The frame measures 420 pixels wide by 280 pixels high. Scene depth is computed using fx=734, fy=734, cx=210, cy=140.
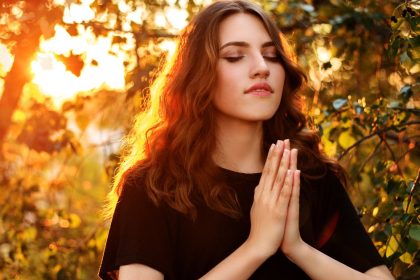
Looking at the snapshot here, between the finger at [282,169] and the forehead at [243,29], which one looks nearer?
the finger at [282,169]

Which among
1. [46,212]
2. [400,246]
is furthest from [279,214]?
[46,212]

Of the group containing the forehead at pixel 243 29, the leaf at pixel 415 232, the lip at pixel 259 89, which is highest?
the forehead at pixel 243 29

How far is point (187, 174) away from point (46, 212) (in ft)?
6.87

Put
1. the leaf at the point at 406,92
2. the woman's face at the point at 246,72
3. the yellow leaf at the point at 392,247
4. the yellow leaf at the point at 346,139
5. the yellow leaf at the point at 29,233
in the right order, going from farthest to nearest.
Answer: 1. the yellow leaf at the point at 29,233
2. the yellow leaf at the point at 346,139
3. the leaf at the point at 406,92
4. the yellow leaf at the point at 392,247
5. the woman's face at the point at 246,72

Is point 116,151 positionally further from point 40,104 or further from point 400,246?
point 400,246

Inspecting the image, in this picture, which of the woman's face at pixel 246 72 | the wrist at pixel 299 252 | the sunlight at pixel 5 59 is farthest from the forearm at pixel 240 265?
the sunlight at pixel 5 59

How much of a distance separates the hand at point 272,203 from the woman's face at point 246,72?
171 mm

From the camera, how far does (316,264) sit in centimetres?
227

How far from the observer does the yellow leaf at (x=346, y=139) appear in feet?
10.0

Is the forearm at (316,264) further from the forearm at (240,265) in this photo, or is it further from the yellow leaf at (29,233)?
the yellow leaf at (29,233)

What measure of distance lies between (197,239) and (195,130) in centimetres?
39

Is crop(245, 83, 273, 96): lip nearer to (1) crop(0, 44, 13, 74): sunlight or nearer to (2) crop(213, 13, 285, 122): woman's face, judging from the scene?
(2) crop(213, 13, 285, 122): woman's face

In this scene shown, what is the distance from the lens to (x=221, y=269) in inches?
86.5

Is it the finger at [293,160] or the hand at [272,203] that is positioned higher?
the finger at [293,160]
